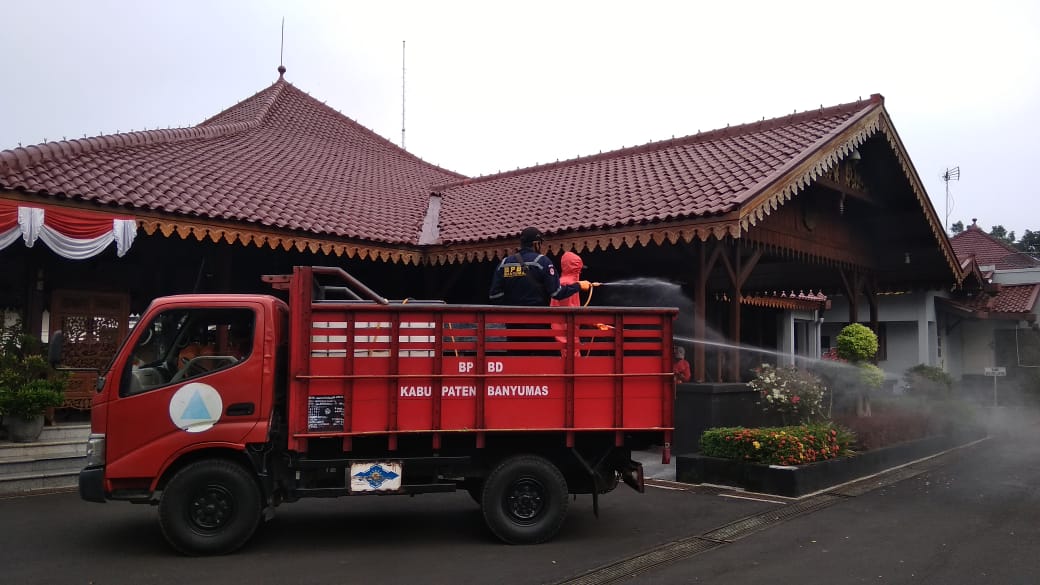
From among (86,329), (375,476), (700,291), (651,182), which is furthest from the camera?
(651,182)

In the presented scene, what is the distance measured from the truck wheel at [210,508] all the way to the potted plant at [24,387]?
174 inches

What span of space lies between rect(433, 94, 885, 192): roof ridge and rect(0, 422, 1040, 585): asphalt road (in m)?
6.43

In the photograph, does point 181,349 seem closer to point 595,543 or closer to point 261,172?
point 595,543

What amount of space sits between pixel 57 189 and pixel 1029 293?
2738 centimetres

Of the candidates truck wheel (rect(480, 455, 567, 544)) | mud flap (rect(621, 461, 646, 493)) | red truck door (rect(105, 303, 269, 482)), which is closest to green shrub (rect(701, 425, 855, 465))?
mud flap (rect(621, 461, 646, 493))

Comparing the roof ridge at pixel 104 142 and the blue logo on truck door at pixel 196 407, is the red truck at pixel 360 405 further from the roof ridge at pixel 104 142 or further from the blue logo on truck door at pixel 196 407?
the roof ridge at pixel 104 142

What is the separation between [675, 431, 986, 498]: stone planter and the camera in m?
9.29

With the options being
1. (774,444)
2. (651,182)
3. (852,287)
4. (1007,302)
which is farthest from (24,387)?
(1007,302)

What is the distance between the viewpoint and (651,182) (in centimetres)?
1241

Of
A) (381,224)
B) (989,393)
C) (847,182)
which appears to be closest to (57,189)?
(381,224)

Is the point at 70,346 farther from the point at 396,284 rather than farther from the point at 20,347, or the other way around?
the point at 396,284

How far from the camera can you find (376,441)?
694 cm

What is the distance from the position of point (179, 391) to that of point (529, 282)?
3.43 meters

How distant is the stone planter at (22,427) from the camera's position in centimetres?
973
